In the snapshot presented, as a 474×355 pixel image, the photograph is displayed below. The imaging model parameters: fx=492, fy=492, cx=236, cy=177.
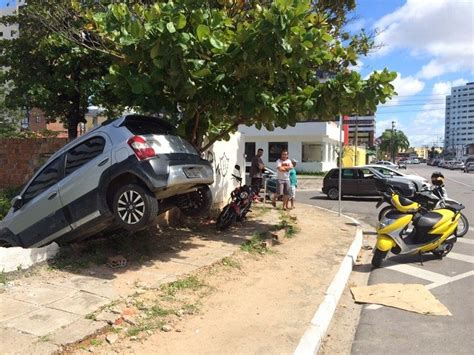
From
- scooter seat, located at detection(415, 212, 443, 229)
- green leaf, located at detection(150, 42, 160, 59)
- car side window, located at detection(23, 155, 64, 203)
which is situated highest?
green leaf, located at detection(150, 42, 160, 59)

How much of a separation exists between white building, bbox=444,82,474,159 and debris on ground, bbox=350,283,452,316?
118026 millimetres

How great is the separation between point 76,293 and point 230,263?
2.47 m

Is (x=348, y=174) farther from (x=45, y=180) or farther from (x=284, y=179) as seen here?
(x=45, y=180)

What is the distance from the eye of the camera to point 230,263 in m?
7.34

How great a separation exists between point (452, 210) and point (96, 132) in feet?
20.4

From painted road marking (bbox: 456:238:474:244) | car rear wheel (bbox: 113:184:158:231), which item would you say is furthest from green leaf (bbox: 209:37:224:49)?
painted road marking (bbox: 456:238:474:244)

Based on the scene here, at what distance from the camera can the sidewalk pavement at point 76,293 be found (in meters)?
4.38

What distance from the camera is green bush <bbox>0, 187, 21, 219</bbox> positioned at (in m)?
9.59

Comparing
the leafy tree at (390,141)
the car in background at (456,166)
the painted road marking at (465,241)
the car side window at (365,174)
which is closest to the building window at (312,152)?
the car side window at (365,174)

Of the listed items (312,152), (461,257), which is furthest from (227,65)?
(312,152)

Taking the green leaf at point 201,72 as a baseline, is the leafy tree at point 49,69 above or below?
above

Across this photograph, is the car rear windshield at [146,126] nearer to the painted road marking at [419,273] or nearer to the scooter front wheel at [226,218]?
the scooter front wheel at [226,218]

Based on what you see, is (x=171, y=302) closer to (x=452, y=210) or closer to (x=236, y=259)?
(x=236, y=259)

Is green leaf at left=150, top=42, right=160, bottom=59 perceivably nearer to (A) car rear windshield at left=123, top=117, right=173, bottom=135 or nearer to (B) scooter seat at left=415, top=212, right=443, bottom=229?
(A) car rear windshield at left=123, top=117, right=173, bottom=135
